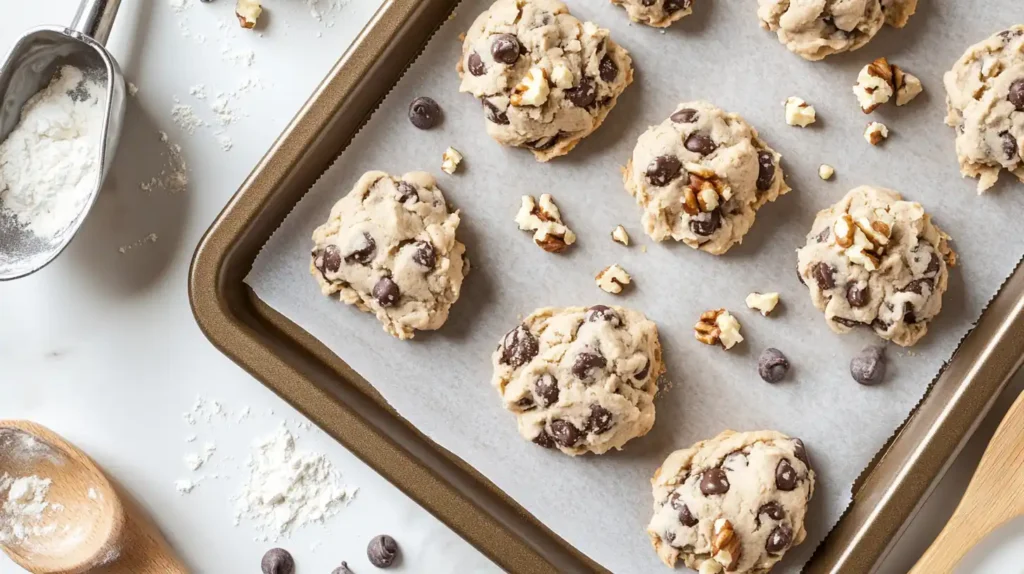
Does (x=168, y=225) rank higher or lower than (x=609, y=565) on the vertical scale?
lower

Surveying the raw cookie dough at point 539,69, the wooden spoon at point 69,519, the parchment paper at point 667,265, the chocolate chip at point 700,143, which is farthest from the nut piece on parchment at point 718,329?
the wooden spoon at point 69,519

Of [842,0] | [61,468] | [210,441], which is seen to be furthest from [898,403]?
[61,468]

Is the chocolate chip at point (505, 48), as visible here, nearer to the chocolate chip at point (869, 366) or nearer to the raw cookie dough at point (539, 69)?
the raw cookie dough at point (539, 69)

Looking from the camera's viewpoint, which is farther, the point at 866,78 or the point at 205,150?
the point at 205,150

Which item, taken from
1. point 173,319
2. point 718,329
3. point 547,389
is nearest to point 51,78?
point 173,319

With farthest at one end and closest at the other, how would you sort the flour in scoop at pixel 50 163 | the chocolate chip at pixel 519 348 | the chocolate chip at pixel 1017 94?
the flour in scoop at pixel 50 163, the chocolate chip at pixel 519 348, the chocolate chip at pixel 1017 94

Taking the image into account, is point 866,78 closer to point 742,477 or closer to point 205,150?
point 742,477
